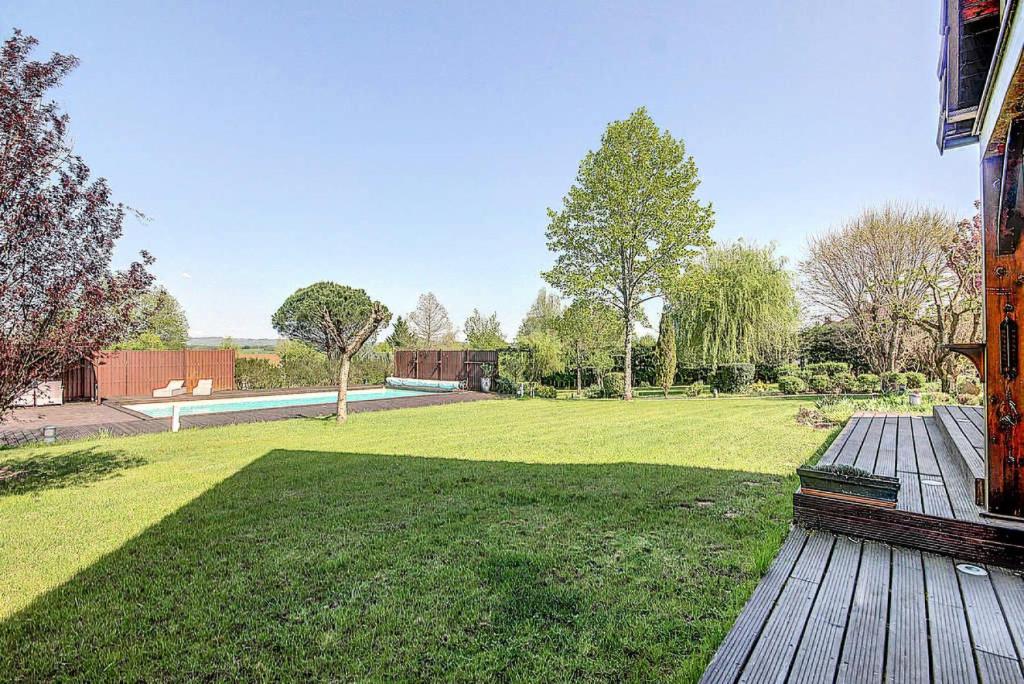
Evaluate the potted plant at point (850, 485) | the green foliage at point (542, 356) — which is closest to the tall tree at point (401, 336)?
the green foliage at point (542, 356)

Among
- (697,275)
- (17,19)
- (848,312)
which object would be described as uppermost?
(17,19)

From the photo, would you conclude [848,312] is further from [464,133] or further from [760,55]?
[464,133]

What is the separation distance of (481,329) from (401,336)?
5.68 meters

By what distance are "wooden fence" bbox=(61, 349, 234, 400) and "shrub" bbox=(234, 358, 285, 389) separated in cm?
29

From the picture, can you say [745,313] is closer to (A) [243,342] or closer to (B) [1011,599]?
(B) [1011,599]

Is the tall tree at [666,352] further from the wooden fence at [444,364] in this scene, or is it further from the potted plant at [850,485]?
the potted plant at [850,485]

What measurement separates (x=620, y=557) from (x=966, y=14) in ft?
11.7

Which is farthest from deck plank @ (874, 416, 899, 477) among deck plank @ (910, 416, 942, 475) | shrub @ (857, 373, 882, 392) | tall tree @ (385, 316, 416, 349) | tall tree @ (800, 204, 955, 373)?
tall tree @ (385, 316, 416, 349)

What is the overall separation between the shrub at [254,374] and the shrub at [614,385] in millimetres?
13150

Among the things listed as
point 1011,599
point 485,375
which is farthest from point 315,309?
point 1011,599

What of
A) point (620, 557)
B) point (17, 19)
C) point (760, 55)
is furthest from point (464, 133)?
point (620, 557)

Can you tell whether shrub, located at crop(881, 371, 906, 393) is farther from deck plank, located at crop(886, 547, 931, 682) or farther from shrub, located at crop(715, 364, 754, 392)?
deck plank, located at crop(886, 547, 931, 682)

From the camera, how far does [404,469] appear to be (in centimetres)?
515

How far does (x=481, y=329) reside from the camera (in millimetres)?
26922
